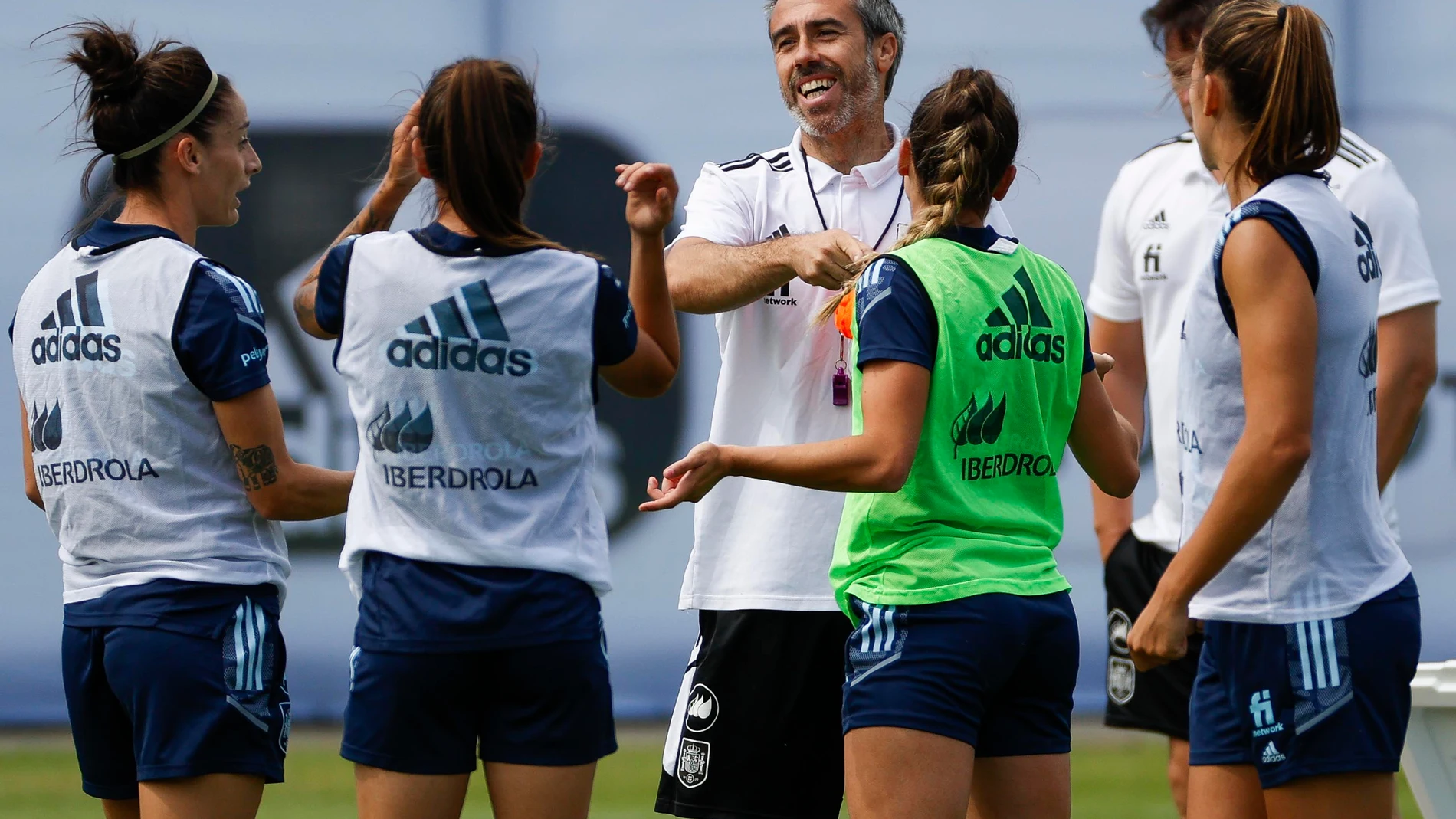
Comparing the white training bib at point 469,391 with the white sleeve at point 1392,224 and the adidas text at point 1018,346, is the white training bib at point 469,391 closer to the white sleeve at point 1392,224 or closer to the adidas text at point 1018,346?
the adidas text at point 1018,346

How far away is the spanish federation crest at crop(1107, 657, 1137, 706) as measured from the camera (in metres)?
3.57

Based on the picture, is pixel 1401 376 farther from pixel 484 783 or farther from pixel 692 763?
pixel 484 783

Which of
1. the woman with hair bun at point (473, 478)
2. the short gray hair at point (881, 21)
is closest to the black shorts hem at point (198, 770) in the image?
the woman with hair bun at point (473, 478)

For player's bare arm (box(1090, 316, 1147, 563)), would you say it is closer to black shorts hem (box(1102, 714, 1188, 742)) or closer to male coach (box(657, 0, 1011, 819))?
black shorts hem (box(1102, 714, 1188, 742))

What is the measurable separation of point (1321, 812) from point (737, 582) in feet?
3.59

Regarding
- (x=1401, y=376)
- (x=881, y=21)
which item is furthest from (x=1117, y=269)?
(x=881, y=21)

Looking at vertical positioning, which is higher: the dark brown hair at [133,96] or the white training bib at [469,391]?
the dark brown hair at [133,96]

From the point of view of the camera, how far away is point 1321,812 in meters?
2.18

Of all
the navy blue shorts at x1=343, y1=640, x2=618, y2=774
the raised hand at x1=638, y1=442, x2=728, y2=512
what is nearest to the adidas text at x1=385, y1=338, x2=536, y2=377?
the raised hand at x1=638, y1=442, x2=728, y2=512

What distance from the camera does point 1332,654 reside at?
7.17 feet

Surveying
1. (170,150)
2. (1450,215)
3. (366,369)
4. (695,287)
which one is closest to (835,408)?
(695,287)

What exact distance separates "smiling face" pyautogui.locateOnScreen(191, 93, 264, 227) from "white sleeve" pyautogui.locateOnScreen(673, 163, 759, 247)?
79 cm

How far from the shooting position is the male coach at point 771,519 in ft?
9.31

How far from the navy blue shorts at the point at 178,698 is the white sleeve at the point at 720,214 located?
105cm
